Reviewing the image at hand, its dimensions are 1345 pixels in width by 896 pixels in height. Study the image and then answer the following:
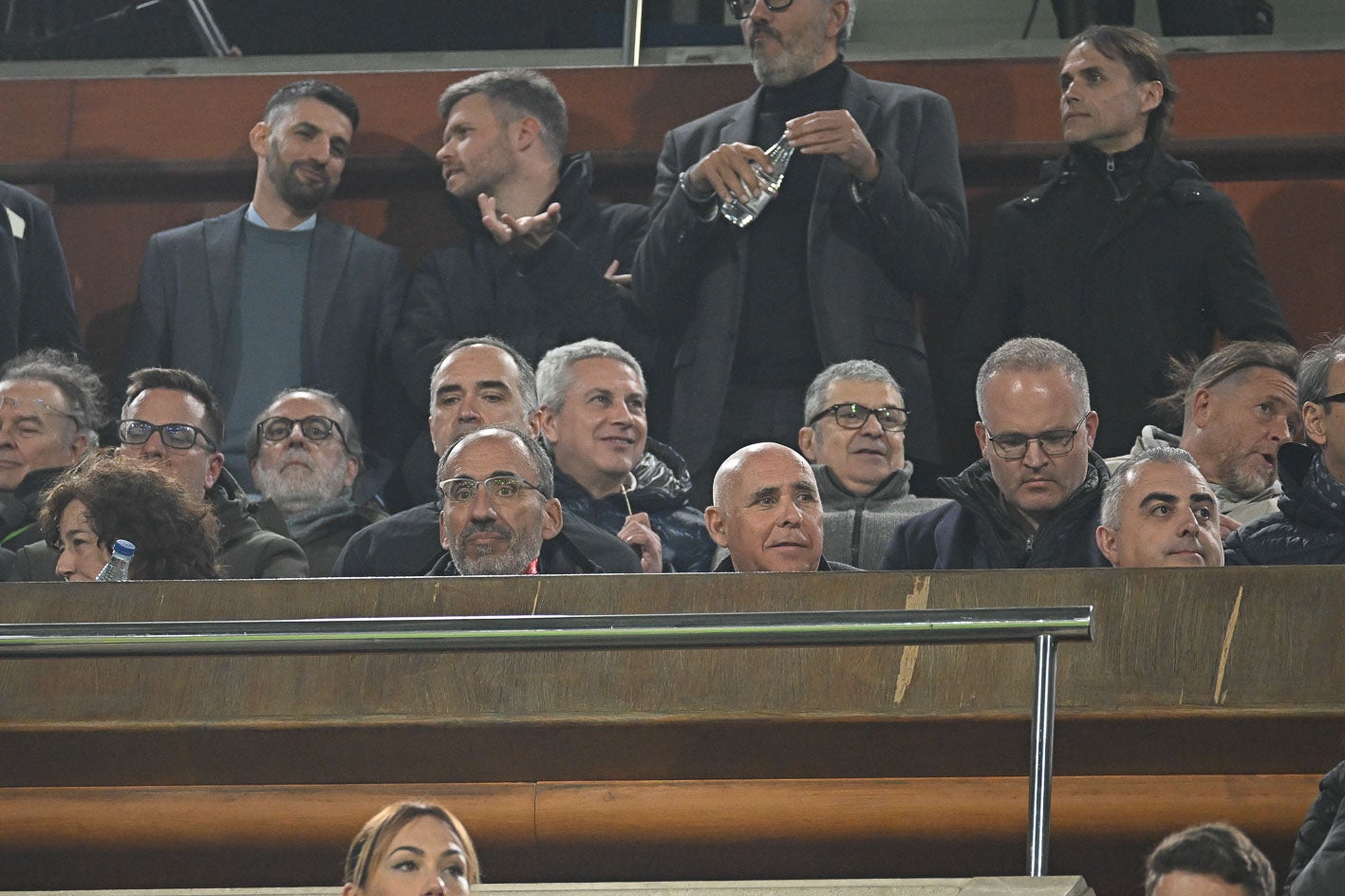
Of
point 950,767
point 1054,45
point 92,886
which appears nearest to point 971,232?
point 1054,45

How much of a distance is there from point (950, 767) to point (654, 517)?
1191 millimetres

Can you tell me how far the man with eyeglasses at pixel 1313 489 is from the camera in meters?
3.19

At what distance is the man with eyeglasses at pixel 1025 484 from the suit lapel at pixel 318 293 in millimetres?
1497

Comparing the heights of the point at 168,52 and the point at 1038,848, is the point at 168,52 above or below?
above

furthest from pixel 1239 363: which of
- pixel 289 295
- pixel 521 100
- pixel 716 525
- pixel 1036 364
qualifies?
pixel 289 295

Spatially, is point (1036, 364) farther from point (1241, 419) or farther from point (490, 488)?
point (490, 488)

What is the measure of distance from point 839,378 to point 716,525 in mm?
534

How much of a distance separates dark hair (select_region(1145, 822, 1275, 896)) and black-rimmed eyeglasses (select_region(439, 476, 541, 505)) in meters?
1.33

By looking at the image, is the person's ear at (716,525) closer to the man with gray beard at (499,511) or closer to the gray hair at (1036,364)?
the man with gray beard at (499,511)

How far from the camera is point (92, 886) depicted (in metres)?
2.93

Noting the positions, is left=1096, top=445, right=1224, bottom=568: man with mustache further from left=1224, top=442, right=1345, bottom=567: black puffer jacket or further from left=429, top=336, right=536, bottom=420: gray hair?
left=429, top=336, right=536, bottom=420: gray hair

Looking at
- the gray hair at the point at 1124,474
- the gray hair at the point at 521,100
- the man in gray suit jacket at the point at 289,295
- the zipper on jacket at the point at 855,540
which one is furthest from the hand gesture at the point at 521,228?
the gray hair at the point at 1124,474

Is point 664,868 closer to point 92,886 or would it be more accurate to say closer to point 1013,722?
point 1013,722

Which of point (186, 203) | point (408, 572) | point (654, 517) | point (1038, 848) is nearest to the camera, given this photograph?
point (1038, 848)
